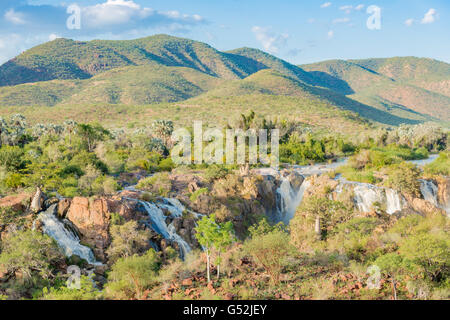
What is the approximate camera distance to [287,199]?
27562 millimetres

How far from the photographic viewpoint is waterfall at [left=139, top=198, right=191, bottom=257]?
57.3 ft

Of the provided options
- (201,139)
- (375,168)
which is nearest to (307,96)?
(201,139)

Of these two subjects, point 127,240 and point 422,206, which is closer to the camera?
point 127,240

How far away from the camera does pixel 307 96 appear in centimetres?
10294

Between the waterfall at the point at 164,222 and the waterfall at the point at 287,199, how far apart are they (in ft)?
31.1

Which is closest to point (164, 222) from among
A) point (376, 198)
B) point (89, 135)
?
point (376, 198)

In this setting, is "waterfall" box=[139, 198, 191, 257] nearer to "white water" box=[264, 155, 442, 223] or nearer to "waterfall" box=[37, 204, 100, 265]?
"waterfall" box=[37, 204, 100, 265]

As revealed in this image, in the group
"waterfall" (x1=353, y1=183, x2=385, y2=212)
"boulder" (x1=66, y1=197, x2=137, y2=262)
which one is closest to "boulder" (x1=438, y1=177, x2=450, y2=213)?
"waterfall" (x1=353, y1=183, x2=385, y2=212)

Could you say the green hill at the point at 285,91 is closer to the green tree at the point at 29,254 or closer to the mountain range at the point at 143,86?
the mountain range at the point at 143,86

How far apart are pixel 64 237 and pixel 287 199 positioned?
17108mm

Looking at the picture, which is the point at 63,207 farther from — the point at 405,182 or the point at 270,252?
the point at 405,182

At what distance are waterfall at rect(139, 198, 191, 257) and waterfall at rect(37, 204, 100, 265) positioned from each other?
346cm

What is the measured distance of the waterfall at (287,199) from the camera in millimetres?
26781
